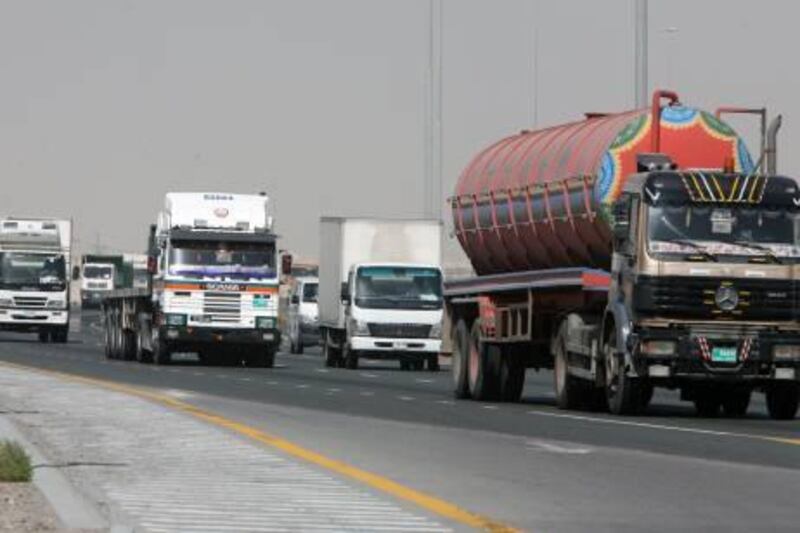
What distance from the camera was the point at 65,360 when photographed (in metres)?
54.0

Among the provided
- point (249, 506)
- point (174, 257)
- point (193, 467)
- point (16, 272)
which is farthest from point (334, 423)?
point (16, 272)

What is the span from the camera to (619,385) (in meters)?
28.9

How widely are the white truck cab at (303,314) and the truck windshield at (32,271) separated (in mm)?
7087

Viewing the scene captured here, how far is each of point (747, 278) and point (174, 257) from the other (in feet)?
79.7

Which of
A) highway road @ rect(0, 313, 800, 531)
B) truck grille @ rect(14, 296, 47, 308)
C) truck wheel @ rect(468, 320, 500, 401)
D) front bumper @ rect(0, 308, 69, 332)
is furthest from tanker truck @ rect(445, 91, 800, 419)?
front bumper @ rect(0, 308, 69, 332)

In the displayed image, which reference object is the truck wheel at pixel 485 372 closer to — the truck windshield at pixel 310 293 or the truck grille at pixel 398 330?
the truck grille at pixel 398 330

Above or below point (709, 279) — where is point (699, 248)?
above

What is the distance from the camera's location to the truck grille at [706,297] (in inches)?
1105

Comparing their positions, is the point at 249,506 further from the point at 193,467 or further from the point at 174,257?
the point at 174,257

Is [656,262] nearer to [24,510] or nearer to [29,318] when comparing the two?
[24,510]

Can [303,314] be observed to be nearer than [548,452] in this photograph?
No

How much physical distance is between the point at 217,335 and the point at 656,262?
2508cm

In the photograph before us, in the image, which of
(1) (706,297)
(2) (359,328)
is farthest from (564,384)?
(2) (359,328)

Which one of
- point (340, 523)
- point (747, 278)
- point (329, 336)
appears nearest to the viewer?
point (340, 523)
